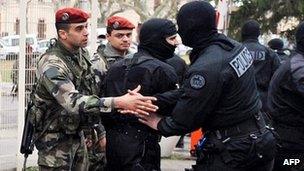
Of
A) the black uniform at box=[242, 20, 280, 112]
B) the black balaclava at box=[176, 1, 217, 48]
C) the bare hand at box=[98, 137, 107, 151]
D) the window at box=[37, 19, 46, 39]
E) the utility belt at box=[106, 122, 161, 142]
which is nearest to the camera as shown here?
the black balaclava at box=[176, 1, 217, 48]

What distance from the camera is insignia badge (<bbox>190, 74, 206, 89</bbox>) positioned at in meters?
3.77

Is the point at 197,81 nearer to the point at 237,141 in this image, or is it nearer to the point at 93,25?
the point at 237,141

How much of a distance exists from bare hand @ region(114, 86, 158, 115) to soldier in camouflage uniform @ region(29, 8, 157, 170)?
0.31 m

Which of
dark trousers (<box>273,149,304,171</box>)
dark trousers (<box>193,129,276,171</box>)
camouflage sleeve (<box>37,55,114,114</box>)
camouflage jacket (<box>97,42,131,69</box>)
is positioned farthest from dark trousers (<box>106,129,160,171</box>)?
camouflage jacket (<box>97,42,131,69</box>)

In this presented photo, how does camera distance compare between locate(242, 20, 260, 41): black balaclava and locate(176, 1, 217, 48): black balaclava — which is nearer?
locate(176, 1, 217, 48): black balaclava

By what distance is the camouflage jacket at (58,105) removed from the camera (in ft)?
14.6

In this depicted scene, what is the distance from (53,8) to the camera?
748 centimetres

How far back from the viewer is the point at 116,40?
20.0 feet

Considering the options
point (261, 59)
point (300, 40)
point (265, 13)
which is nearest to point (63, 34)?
point (300, 40)

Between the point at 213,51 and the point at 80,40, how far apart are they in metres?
1.21

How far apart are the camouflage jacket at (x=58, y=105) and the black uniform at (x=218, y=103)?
0.84 metres

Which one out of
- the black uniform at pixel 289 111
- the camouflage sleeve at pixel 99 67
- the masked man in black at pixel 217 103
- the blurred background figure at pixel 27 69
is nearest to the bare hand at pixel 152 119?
the masked man in black at pixel 217 103

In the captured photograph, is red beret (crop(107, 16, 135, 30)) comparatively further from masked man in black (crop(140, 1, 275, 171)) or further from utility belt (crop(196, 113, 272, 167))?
utility belt (crop(196, 113, 272, 167))

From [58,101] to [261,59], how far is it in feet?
13.2
